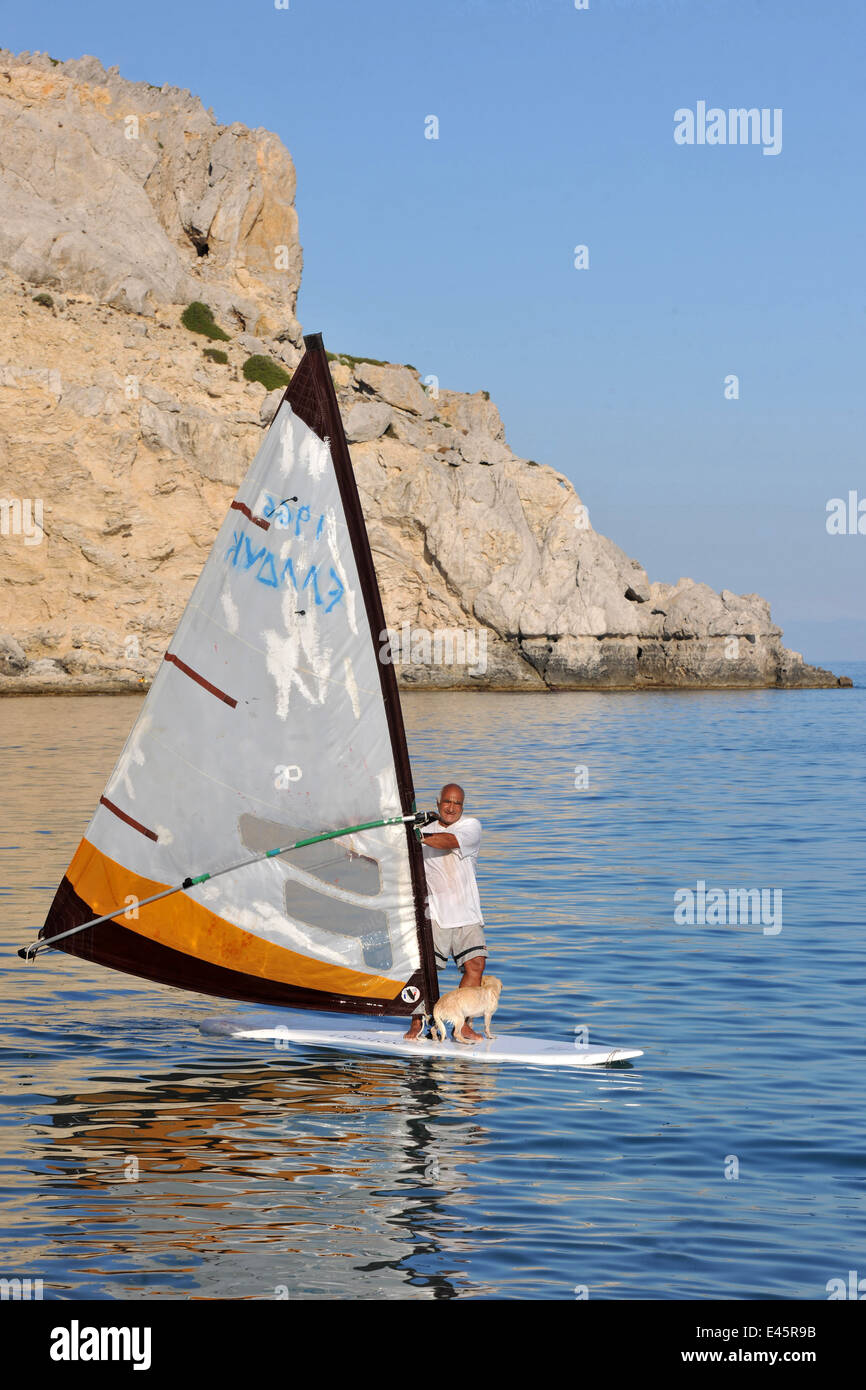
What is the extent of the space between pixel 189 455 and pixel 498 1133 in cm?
7614

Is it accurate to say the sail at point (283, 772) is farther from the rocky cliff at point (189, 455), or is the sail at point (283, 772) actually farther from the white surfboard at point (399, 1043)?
the rocky cliff at point (189, 455)

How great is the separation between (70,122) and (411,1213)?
92583 millimetres

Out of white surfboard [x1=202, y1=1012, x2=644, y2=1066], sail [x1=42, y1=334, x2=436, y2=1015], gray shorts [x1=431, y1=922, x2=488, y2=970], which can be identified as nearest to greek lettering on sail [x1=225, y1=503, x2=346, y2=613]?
sail [x1=42, y1=334, x2=436, y2=1015]

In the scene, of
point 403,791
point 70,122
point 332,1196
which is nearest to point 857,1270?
point 332,1196

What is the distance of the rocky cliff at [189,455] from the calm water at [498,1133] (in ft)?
199

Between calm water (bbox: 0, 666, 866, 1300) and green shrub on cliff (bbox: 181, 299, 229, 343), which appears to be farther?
green shrub on cliff (bbox: 181, 299, 229, 343)

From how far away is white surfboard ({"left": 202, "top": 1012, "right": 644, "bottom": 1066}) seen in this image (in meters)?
11.1

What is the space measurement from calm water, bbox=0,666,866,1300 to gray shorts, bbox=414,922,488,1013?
84cm

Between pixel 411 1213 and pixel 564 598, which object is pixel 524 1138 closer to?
pixel 411 1213

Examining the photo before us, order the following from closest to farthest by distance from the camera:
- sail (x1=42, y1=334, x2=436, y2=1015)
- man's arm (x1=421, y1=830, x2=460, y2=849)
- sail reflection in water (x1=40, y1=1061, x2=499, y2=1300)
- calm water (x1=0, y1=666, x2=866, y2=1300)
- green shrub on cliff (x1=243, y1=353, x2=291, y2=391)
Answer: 1. sail reflection in water (x1=40, y1=1061, x2=499, y2=1300)
2. calm water (x1=0, y1=666, x2=866, y2=1300)
3. sail (x1=42, y1=334, x2=436, y2=1015)
4. man's arm (x1=421, y1=830, x2=460, y2=849)
5. green shrub on cliff (x1=243, y1=353, x2=291, y2=391)

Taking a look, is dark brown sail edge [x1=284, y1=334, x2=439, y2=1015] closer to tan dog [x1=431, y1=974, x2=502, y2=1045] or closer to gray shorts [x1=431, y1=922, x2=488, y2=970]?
gray shorts [x1=431, y1=922, x2=488, y2=970]

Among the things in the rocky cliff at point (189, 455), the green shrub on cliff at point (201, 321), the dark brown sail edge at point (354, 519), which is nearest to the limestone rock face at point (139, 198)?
the rocky cliff at point (189, 455)

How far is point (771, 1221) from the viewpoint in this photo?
25.8ft

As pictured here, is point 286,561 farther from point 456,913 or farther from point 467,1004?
point 467,1004
